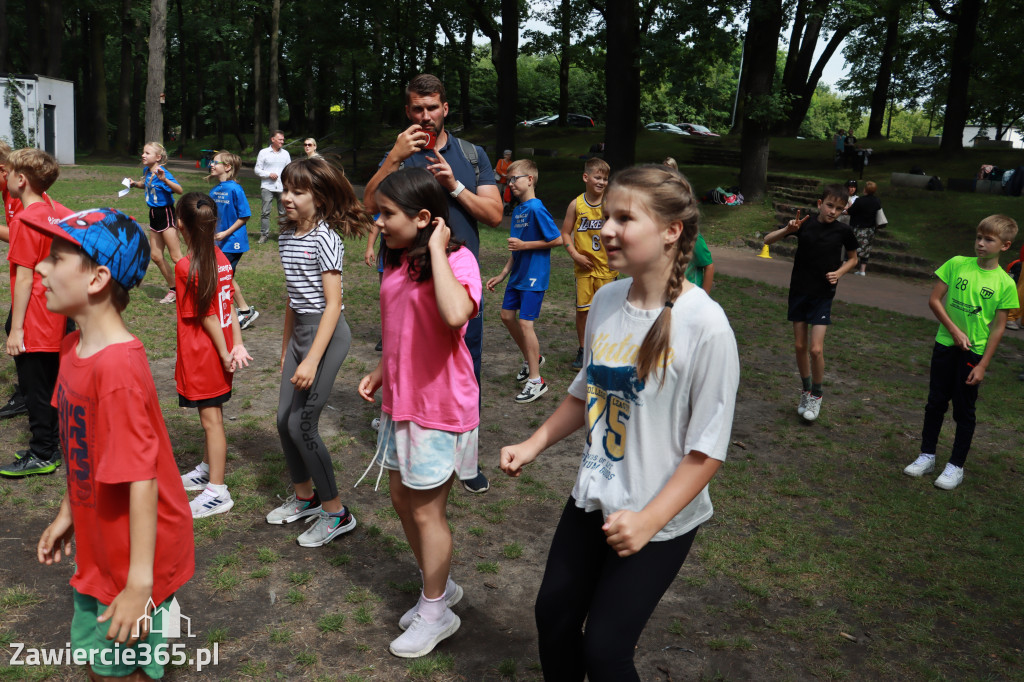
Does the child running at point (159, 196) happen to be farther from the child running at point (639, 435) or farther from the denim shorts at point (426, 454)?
the child running at point (639, 435)

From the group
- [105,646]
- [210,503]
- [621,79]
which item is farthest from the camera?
[621,79]

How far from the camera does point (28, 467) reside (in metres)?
5.21

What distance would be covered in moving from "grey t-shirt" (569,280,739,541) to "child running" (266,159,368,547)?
6.58ft

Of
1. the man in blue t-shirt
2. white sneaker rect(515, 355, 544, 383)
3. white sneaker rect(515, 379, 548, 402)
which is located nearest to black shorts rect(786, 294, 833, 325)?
the man in blue t-shirt

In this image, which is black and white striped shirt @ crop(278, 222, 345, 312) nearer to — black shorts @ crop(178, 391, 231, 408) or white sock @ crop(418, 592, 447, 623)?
black shorts @ crop(178, 391, 231, 408)

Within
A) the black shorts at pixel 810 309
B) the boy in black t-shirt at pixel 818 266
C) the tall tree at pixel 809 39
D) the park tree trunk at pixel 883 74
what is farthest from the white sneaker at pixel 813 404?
the park tree trunk at pixel 883 74

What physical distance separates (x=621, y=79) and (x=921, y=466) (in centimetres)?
1836

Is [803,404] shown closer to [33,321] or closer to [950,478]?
[950,478]

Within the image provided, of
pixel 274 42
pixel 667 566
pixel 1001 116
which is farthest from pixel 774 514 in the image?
pixel 1001 116

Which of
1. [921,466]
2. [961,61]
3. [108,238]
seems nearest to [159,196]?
[108,238]

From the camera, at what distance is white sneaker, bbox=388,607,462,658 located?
351 cm

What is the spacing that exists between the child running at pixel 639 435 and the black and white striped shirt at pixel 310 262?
207cm

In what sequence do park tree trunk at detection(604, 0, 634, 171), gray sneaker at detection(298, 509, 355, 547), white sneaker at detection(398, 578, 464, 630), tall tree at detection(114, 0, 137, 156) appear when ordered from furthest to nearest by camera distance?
tall tree at detection(114, 0, 137, 156) → park tree trunk at detection(604, 0, 634, 171) → gray sneaker at detection(298, 509, 355, 547) → white sneaker at detection(398, 578, 464, 630)

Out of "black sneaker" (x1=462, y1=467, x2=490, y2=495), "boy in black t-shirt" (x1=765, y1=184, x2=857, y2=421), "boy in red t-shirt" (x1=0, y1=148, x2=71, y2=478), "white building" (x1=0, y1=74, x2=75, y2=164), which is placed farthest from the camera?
"white building" (x1=0, y1=74, x2=75, y2=164)
